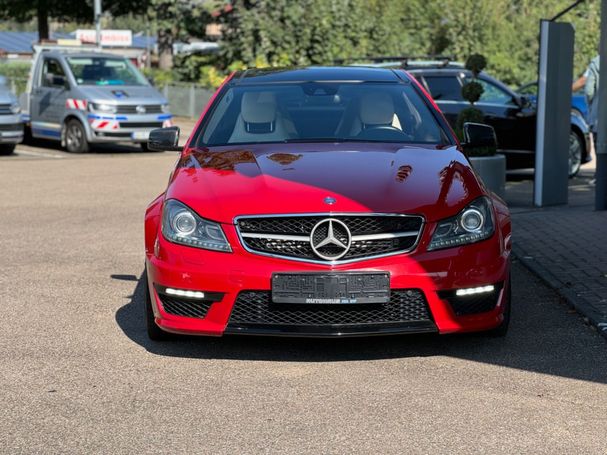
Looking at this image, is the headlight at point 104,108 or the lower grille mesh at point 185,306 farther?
the headlight at point 104,108

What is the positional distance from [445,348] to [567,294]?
1.67 meters

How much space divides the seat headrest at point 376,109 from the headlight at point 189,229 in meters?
1.69

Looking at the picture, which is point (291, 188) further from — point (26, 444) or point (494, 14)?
point (494, 14)

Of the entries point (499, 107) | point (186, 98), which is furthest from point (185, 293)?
point (186, 98)

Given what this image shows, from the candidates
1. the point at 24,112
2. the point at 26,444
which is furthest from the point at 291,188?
the point at 24,112

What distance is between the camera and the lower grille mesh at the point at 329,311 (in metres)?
6.05

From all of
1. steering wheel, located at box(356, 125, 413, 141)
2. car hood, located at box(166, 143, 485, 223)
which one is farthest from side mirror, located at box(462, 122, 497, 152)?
car hood, located at box(166, 143, 485, 223)

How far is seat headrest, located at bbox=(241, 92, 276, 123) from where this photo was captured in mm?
7578

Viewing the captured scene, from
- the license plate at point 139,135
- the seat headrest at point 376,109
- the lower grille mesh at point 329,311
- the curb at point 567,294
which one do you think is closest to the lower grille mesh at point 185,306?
the lower grille mesh at point 329,311

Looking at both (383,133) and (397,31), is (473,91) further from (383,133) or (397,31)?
(397,31)

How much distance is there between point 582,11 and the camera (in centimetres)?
4188

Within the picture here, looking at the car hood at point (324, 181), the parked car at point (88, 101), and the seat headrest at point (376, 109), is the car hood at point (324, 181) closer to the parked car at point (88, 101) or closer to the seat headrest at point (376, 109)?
the seat headrest at point (376, 109)

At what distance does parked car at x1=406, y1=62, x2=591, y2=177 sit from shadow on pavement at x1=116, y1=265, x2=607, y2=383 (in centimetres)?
990

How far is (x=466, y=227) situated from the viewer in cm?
625
